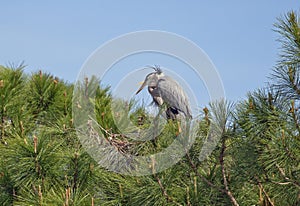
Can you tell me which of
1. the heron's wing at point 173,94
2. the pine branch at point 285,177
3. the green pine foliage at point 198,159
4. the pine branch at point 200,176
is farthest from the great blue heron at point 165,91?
the pine branch at point 285,177

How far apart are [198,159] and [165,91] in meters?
0.97

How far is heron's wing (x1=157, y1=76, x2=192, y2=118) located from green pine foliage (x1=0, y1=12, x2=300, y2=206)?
0.49m

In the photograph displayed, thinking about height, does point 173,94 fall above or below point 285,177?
above

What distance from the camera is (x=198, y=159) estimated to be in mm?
2188

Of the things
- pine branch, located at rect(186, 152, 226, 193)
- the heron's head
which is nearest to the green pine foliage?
pine branch, located at rect(186, 152, 226, 193)

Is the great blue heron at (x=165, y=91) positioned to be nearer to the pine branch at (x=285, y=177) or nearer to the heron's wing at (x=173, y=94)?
the heron's wing at (x=173, y=94)

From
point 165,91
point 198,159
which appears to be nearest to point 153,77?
point 165,91

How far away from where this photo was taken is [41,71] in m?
3.73

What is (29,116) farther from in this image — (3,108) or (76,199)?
(76,199)

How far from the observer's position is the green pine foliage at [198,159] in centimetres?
205

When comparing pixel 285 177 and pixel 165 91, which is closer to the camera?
pixel 285 177

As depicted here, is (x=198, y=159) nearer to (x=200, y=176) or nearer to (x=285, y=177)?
(x=200, y=176)

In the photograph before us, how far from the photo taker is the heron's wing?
10.2 ft

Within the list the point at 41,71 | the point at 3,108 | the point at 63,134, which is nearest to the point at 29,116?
the point at 3,108
